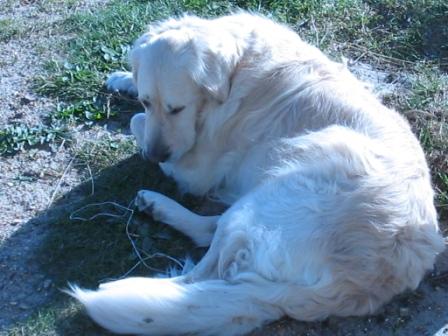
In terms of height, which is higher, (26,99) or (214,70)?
(214,70)

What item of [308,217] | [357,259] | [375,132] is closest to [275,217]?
[308,217]

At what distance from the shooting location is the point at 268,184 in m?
3.85

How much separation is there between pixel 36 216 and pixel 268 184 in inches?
56.2

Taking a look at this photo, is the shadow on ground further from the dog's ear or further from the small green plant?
the dog's ear

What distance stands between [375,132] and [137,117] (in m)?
1.55

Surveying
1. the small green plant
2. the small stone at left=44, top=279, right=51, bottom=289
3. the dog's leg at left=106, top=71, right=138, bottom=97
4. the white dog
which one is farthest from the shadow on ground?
the dog's leg at left=106, top=71, right=138, bottom=97

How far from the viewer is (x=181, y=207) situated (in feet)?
13.9

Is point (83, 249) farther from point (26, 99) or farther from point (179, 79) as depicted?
point (26, 99)

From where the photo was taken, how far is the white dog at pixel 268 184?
132 inches

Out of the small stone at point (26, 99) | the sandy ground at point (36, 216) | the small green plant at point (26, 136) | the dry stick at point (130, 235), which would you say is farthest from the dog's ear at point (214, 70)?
the small stone at point (26, 99)

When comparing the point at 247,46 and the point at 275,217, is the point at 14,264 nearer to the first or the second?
the point at 275,217

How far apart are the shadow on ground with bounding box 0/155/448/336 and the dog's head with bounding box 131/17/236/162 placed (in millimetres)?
368

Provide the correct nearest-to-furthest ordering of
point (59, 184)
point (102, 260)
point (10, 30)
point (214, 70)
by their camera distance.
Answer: point (102, 260), point (214, 70), point (59, 184), point (10, 30)

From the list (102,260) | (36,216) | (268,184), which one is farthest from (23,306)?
(268,184)
